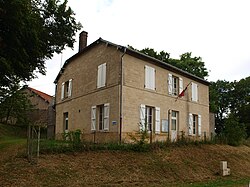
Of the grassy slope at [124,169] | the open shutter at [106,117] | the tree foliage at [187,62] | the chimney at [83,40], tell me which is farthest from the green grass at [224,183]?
the tree foliage at [187,62]

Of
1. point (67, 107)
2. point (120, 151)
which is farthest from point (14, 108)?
point (120, 151)

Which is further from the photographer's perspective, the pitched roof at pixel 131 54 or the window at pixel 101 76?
the window at pixel 101 76

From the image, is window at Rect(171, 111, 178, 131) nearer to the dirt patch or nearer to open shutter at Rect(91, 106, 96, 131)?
the dirt patch

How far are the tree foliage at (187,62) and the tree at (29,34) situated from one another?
1832 cm

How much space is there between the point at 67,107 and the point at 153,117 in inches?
291

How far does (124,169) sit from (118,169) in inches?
11.0

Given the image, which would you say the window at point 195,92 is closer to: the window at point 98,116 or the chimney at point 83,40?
the window at point 98,116

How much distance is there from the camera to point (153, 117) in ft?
63.1

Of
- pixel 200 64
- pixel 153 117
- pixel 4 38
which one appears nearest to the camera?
pixel 4 38

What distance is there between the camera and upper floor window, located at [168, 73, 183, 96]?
21.0 metres

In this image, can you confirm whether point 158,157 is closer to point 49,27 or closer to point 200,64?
point 49,27

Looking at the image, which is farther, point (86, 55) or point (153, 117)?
point (86, 55)

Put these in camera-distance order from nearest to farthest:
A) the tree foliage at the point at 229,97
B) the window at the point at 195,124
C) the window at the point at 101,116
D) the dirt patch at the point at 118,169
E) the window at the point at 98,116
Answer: the dirt patch at the point at 118,169 → the window at the point at 98,116 → the window at the point at 101,116 → the window at the point at 195,124 → the tree foliage at the point at 229,97

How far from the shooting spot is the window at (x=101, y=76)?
19.3 m
